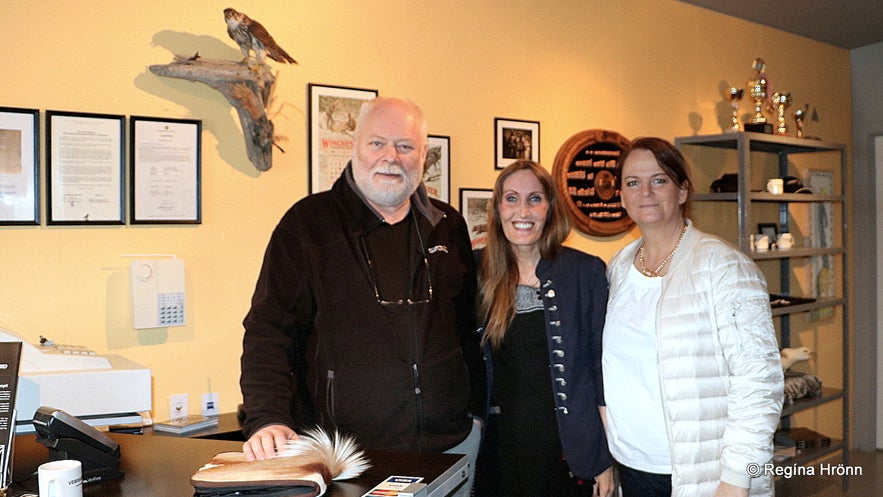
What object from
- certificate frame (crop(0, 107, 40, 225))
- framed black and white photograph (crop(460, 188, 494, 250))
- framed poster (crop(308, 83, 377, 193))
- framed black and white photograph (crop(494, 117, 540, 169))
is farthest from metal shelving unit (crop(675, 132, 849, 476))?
certificate frame (crop(0, 107, 40, 225))

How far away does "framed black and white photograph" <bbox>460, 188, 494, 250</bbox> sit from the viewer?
411 cm

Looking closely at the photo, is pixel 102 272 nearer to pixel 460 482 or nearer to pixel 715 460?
pixel 460 482

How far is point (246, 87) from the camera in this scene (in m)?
3.18

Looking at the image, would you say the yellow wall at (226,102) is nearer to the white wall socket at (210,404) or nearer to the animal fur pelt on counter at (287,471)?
the white wall socket at (210,404)

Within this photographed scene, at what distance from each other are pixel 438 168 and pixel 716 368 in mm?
2021

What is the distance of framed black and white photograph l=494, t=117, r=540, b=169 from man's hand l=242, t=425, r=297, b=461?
8.92ft

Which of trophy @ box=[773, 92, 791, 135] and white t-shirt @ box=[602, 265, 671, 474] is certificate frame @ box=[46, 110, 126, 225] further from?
trophy @ box=[773, 92, 791, 135]

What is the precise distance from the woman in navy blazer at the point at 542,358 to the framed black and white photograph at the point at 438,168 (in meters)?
1.30

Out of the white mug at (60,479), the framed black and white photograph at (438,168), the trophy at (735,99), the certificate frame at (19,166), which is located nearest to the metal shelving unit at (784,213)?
the trophy at (735,99)

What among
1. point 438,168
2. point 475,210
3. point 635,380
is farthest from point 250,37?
point 635,380

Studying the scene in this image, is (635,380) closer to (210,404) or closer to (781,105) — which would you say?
(210,404)

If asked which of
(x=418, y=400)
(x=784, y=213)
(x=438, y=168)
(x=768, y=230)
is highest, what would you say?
(x=438, y=168)

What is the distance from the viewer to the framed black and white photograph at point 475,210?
4.11 metres

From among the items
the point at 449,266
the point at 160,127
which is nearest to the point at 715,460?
the point at 449,266
